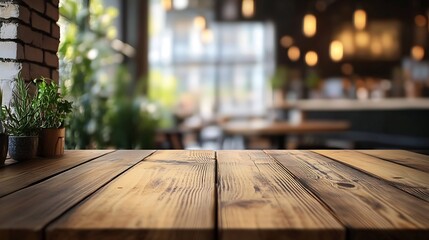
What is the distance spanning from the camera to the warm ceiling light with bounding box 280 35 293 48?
9.92m

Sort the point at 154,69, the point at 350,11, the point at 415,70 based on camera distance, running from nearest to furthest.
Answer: the point at 415,70
the point at 350,11
the point at 154,69

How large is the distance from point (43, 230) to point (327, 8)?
32.4 feet

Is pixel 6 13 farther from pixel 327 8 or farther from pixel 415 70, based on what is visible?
pixel 327 8

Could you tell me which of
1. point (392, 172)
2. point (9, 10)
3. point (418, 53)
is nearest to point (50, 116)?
point (9, 10)

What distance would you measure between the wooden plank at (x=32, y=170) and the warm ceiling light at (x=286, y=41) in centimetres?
891

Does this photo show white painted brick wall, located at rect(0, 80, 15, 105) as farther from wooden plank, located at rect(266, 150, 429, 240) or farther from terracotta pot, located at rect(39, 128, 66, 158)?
wooden plank, located at rect(266, 150, 429, 240)

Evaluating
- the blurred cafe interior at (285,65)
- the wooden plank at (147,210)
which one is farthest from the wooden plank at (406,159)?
the blurred cafe interior at (285,65)

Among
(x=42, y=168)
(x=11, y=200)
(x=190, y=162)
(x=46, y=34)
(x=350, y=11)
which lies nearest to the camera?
(x=11, y=200)

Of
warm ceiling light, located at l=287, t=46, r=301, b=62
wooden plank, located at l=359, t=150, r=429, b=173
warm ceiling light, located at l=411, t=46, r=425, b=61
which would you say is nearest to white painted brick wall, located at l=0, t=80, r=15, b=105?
wooden plank, located at l=359, t=150, r=429, b=173

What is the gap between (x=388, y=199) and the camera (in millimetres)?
809

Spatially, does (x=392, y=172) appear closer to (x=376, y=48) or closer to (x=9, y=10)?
(x=9, y=10)

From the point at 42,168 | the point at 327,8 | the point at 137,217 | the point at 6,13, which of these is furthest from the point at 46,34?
the point at 327,8

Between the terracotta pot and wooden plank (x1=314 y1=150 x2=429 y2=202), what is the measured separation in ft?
3.14

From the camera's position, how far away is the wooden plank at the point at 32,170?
3.01 ft
